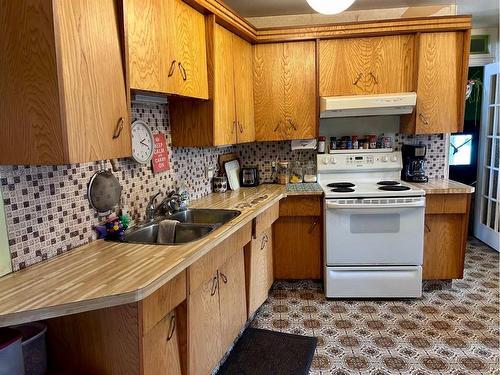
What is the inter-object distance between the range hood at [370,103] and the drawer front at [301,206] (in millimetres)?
749

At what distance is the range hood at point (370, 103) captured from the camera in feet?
9.67

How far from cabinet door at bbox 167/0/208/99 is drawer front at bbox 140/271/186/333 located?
99 cm

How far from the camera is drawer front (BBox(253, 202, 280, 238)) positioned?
248 centimetres

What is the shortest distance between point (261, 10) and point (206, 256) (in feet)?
7.89

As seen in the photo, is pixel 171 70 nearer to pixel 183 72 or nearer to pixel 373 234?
pixel 183 72

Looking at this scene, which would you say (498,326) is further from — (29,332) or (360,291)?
(29,332)

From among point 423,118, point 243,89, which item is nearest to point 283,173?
point 243,89

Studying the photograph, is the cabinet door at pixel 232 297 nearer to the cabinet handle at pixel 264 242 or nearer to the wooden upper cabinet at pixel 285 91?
the cabinet handle at pixel 264 242

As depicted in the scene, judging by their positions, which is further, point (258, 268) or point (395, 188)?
point (395, 188)

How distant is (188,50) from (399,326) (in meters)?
2.27

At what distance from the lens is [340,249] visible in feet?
9.69

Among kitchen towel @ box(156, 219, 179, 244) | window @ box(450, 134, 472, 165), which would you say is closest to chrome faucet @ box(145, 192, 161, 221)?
kitchen towel @ box(156, 219, 179, 244)

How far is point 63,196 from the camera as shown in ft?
5.21

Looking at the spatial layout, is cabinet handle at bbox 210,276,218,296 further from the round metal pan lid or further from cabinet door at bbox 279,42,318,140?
cabinet door at bbox 279,42,318,140
